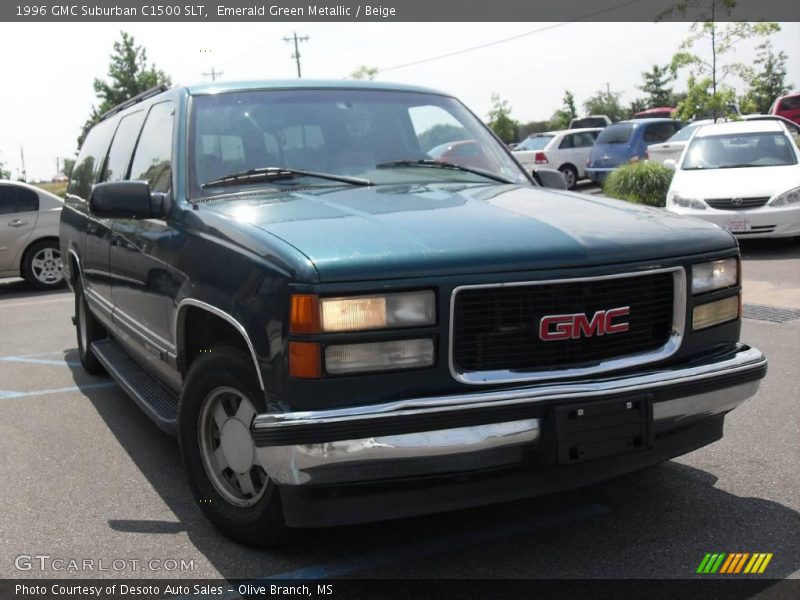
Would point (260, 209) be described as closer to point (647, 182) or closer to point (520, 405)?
point (520, 405)

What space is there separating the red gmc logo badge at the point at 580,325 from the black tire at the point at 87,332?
13.2ft

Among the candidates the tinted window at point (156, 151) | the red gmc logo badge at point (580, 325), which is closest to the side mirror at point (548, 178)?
the red gmc logo badge at point (580, 325)

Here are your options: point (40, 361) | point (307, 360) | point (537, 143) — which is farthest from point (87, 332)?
point (537, 143)

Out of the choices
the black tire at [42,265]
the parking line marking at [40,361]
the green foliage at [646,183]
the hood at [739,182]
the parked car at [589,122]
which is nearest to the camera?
the parking line marking at [40,361]

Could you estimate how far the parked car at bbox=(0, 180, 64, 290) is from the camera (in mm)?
12094

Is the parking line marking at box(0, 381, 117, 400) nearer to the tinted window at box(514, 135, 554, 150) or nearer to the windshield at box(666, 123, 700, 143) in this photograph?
the windshield at box(666, 123, 700, 143)

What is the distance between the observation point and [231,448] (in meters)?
3.28

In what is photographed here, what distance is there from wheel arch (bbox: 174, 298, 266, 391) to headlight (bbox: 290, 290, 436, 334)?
47cm

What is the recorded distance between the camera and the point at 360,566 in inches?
123

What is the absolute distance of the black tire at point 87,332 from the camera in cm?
612

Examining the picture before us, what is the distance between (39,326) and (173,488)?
581 cm

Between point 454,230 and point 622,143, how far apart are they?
1864 centimetres

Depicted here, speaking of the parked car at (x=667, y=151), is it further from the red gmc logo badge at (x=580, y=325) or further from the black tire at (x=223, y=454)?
the black tire at (x=223, y=454)

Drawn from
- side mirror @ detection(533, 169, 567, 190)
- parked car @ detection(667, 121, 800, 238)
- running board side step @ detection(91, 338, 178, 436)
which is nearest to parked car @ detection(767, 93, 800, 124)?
parked car @ detection(667, 121, 800, 238)
